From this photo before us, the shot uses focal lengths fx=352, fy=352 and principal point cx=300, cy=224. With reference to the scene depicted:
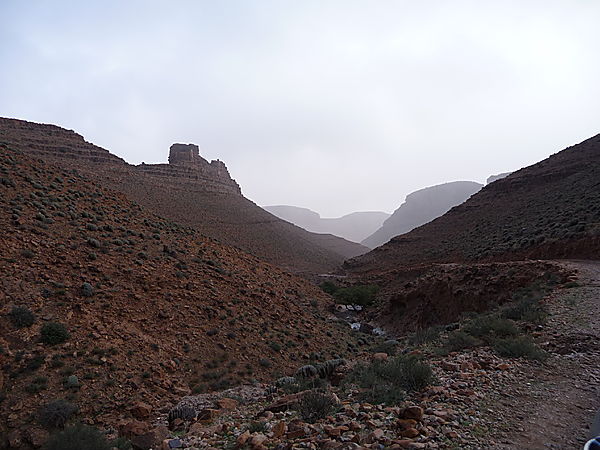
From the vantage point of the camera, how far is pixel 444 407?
4672mm

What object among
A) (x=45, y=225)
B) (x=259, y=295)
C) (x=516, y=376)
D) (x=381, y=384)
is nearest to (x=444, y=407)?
(x=381, y=384)

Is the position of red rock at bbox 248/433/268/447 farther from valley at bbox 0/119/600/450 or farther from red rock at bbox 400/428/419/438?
red rock at bbox 400/428/419/438

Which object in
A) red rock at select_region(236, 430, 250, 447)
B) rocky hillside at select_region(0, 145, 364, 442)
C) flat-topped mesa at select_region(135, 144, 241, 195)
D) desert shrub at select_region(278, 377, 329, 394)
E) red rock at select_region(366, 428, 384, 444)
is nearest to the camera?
red rock at select_region(366, 428, 384, 444)

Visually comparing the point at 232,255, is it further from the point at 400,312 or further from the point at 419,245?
the point at 419,245

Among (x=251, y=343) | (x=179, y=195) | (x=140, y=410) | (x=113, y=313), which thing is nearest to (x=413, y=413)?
(x=140, y=410)

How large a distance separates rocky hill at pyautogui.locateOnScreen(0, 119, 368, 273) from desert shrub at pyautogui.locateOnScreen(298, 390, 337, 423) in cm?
4392

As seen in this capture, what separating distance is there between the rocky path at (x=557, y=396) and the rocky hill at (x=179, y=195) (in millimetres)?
42587

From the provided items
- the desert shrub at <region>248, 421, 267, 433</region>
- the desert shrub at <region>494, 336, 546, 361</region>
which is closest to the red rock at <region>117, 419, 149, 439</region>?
the desert shrub at <region>248, 421, 267, 433</region>

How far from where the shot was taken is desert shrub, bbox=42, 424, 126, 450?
509 cm

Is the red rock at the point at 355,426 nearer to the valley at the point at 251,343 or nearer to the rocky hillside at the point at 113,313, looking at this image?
the valley at the point at 251,343

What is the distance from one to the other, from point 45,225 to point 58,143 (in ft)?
192

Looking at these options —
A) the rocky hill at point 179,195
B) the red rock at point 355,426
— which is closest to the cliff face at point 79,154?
the rocky hill at point 179,195

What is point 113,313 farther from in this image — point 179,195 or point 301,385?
point 179,195

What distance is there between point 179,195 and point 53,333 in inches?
2223
